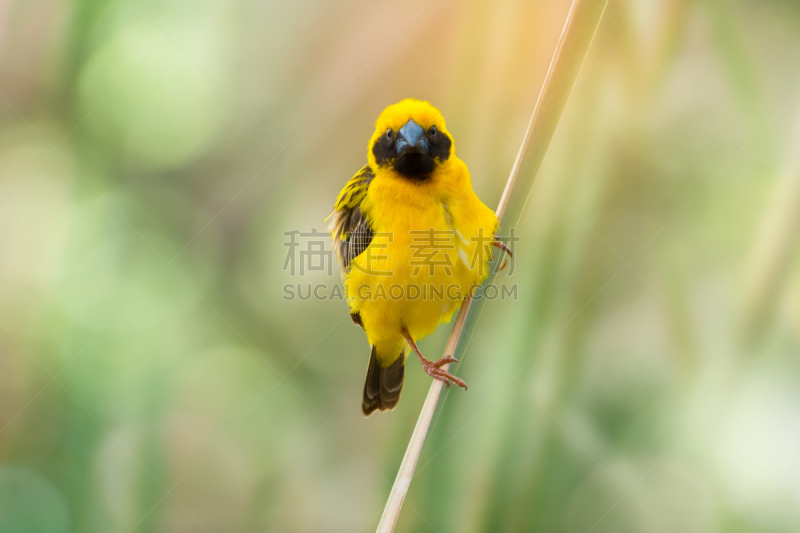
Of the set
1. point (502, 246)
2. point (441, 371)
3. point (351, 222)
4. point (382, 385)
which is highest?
point (502, 246)

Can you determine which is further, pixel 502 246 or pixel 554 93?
pixel 502 246

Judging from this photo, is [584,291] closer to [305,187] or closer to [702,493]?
[702,493]

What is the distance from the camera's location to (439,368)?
2105 millimetres

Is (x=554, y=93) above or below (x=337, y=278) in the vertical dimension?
above

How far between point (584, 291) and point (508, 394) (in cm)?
47

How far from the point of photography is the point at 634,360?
1.78 metres

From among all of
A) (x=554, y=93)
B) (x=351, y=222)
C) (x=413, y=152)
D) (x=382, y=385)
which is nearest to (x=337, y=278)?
(x=351, y=222)

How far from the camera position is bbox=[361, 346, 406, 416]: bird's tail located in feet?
8.09

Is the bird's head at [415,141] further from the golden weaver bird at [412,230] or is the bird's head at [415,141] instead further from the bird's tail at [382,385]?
the bird's tail at [382,385]

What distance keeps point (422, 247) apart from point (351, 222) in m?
0.39

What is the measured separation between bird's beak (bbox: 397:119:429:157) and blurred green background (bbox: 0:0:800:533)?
0.40 feet

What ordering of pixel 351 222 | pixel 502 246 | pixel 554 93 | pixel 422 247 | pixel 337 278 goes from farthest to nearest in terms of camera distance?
pixel 337 278 < pixel 351 222 < pixel 502 246 < pixel 422 247 < pixel 554 93

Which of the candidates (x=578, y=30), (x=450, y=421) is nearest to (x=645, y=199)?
(x=578, y=30)

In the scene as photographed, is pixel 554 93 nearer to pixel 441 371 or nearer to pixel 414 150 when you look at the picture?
pixel 414 150
